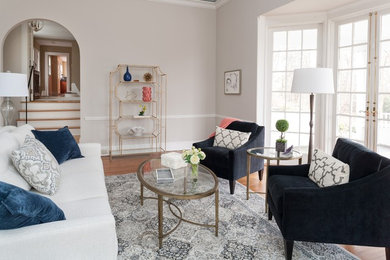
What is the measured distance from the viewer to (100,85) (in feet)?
19.0

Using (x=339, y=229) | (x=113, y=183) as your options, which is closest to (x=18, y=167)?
(x=113, y=183)

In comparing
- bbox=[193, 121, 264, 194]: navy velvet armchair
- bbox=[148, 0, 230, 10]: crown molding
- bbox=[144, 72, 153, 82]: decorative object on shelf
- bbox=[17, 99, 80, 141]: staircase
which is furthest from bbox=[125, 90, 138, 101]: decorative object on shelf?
bbox=[193, 121, 264, 194]: navy velvet armchair

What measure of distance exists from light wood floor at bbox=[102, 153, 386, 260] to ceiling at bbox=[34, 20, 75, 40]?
16.7ft

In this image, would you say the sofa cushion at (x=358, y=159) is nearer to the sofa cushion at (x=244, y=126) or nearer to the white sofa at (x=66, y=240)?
the sofa cushion at (x=244, y=126)

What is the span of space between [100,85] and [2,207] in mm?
4663

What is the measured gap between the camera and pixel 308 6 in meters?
4.30

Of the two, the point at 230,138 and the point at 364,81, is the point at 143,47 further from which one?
the point at 364,81

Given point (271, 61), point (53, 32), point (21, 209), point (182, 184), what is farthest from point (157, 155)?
point (53, 32)

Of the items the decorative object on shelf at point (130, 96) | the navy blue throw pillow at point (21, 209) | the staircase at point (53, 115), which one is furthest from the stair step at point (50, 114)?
the navy blue throw pillow at point (21, 209)

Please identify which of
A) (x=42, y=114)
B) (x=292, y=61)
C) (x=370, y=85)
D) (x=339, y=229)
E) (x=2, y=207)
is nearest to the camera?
(x=2, y=207)

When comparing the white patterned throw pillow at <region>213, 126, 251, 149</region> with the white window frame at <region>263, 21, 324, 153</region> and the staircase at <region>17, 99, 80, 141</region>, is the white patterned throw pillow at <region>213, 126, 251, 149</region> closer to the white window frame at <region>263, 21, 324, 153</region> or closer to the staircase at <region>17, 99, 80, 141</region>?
the white window frame at <region>263, 21, 324, 153</region>

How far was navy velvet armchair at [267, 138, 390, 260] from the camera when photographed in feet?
6.57

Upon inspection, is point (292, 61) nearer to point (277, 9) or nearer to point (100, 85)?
point (277, 9)

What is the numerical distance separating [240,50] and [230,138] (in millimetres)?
2215
